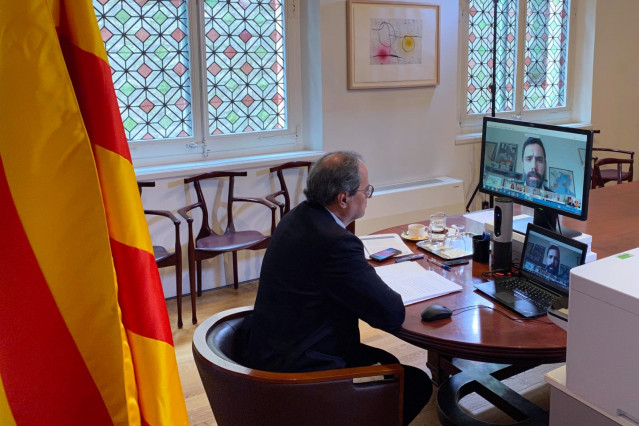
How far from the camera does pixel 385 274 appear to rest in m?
2.41

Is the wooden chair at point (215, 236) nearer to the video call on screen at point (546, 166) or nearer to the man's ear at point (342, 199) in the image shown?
the video call on screen at point (546, 166)

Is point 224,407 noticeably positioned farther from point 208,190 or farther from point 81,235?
point 208,190

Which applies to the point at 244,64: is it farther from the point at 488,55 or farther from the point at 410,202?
the point at 488,55

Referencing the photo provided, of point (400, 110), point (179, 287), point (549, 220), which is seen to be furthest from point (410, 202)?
point (549, 220)

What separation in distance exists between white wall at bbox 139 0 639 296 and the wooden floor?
0.22 metres

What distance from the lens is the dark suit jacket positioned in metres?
1.98

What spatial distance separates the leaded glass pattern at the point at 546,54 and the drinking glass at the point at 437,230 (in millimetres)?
3693

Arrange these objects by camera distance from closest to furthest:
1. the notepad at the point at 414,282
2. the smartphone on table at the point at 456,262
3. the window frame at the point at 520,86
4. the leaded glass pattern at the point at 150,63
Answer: the notepad at the point at 414,282 → the smartphone on table at the point at 456,262 → the leaded glass pattern at the point at 150,63 → the window frame at the point at 520,86

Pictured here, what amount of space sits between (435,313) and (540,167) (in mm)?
882

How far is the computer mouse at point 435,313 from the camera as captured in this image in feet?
6.61

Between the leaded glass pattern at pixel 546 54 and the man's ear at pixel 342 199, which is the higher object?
the leaded glass pattern at pixel 546 54

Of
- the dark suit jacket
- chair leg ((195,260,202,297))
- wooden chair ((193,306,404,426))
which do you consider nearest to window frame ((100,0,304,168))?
chair leg ((195,260,202,297))

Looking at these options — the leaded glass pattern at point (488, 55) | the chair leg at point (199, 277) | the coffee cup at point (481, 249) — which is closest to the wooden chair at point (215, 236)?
the chair leg at point (199, 277)

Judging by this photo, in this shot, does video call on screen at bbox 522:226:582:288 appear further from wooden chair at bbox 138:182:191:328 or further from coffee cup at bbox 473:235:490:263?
wooden chair at bbox 138:182:191:328
